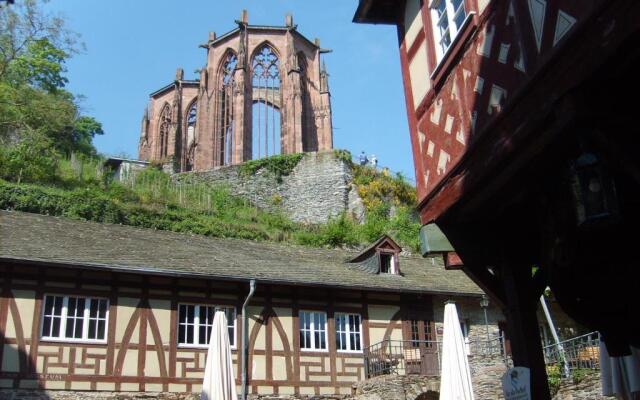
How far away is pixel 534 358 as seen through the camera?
6.41m

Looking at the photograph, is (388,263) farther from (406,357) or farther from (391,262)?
(406,357)

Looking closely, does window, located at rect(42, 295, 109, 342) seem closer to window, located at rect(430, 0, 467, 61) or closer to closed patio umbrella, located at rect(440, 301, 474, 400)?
closed patio umbrella, located at rect(440, 301, 474, 400)

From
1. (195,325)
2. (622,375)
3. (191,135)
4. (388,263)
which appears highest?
(191,135)

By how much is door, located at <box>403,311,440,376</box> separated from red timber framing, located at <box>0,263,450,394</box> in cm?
35

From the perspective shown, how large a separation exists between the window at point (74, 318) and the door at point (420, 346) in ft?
24.5

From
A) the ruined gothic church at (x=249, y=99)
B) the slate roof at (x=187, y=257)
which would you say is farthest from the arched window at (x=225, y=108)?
the slate roof at (x=187, y=257)

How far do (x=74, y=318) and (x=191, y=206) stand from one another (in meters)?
20.0

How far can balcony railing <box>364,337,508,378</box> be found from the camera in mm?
18797

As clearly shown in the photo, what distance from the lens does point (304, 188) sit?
129 feet

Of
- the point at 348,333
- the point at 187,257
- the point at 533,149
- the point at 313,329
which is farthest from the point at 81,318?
the point at 533,149

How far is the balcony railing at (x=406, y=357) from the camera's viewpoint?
61.7 ft

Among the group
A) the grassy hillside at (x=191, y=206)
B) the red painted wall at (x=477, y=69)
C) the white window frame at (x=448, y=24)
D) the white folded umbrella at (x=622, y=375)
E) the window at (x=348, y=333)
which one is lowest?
the white folded umbrella at (x=622, y=375)

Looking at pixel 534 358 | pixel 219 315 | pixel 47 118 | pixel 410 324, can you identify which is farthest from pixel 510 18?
pixel 47 118

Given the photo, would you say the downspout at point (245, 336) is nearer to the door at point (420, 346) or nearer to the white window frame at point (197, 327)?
the white window frame at point (197, 327)
